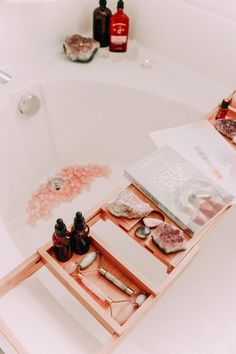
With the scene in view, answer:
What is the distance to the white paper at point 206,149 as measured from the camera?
3.26 feet

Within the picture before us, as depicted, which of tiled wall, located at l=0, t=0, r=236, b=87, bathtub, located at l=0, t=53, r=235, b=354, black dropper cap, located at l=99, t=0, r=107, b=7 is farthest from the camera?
black dropper cap, located at l=99, t=0, r=107, b=7

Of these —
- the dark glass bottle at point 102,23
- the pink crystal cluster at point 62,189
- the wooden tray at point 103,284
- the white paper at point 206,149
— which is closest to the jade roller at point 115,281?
the wooden tray at point 103,284

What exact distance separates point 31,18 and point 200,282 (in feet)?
4.05

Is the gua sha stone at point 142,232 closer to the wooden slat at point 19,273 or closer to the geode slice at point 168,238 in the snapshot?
the geode slice at point 168,238

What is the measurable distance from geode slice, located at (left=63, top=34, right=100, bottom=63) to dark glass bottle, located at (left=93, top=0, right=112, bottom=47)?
3.2 inches

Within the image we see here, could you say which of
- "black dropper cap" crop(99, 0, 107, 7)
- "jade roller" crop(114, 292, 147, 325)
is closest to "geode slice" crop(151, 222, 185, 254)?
"jade roller" crop(114, 292, 147, 325)

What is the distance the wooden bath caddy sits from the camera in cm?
71

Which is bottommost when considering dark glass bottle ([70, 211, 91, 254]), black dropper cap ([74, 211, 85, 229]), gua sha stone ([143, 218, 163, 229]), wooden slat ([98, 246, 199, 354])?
wooden slat ([98, 246, 199, 354])

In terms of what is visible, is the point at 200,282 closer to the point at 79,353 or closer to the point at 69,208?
the point at 69,208

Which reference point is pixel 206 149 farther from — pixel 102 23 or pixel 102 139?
pixel 102 23

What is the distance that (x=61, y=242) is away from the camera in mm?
775

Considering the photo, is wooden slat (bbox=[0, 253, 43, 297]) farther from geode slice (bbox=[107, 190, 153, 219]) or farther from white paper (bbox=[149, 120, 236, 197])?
white paper (bbox=[149, 120, 236, 197])

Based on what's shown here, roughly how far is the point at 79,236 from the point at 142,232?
0.15 m

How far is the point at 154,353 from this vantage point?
3.84 ft
